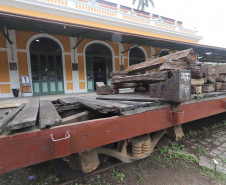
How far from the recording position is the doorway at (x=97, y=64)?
9.77 m

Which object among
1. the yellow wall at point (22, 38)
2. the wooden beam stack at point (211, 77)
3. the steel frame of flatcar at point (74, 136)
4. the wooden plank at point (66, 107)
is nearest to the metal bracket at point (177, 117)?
the steel frame of flatcar at point (74, 136)

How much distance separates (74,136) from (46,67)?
28.3ft

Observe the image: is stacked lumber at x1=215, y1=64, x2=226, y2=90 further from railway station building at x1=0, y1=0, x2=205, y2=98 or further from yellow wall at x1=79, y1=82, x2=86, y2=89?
yellow wall at x1=79, y1=82, x2=86, y2=89

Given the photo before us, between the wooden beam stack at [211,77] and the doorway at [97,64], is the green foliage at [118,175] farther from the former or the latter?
the doorway at [97,64]

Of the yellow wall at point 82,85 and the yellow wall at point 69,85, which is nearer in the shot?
the yellow wall at point 69,85

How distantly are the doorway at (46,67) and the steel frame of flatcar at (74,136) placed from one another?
329 inches

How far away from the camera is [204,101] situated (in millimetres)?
1972

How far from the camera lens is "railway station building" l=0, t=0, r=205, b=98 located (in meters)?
7.11

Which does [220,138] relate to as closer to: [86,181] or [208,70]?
[208,70]

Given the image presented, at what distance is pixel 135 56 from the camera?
38.4ft

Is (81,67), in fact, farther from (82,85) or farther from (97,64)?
(97,64)

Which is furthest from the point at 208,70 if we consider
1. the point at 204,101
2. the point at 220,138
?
the point at 220,138

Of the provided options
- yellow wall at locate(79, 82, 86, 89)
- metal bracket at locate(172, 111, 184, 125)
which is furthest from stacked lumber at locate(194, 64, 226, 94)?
yellow wall at locate(79, 82, 86, 89)

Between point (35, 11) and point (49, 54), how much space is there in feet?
9.82
